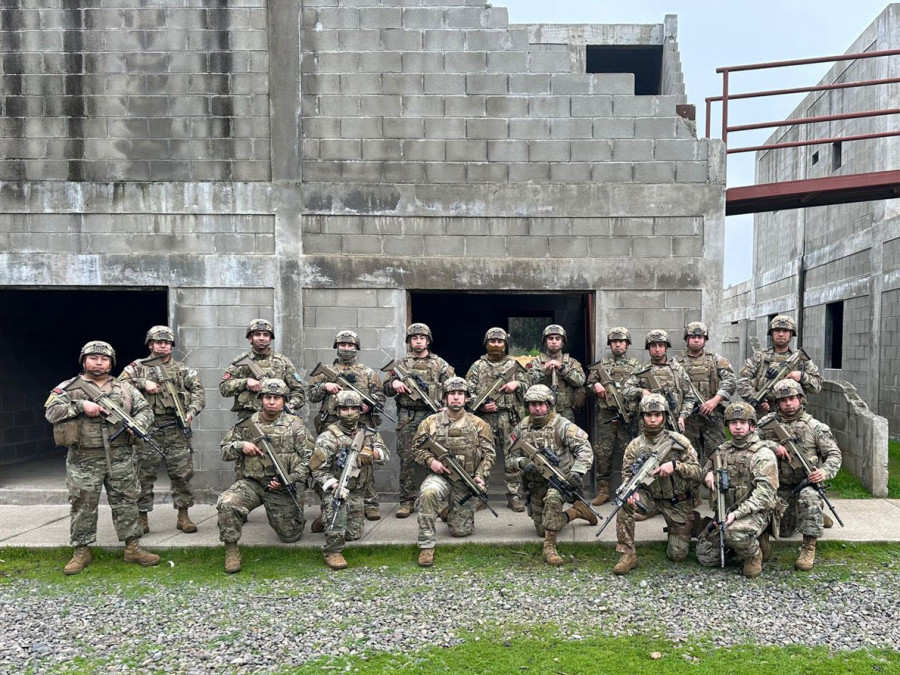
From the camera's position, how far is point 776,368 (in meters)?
6.97

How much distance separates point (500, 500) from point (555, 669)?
3.75 metres

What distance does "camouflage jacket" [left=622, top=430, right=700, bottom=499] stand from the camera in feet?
17.5

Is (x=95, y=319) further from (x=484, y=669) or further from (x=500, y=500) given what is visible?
(x=484, y=669)

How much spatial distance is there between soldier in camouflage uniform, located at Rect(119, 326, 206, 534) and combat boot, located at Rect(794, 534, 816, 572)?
575 cm

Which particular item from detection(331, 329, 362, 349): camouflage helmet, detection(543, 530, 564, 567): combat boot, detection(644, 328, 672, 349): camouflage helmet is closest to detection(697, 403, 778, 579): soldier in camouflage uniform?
detection(543, 530, 564, 567): combat boot

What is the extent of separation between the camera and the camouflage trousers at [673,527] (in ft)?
17.3

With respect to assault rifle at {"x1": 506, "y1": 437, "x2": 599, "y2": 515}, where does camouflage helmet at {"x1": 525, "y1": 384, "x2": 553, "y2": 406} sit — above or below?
above

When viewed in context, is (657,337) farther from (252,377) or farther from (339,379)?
(252,377)

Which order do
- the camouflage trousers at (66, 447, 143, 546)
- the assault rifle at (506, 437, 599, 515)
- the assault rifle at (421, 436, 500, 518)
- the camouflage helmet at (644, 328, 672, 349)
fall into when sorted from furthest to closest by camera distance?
1. the camouflage helmet at (644, 328, 672, 349)
2. the assault rifle at (421, 436, 500, 518)
3. the assault rifle at (506, 437, 599, 515)
4. the camouflage trousers at (66, 447, 143, 546)

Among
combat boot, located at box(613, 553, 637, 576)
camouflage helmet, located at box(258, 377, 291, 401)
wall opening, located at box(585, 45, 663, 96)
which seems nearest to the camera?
combat boot, located at box(613, 553, 637, 576)

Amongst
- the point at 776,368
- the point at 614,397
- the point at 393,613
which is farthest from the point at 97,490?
the point at 776,368

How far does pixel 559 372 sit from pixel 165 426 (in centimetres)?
434

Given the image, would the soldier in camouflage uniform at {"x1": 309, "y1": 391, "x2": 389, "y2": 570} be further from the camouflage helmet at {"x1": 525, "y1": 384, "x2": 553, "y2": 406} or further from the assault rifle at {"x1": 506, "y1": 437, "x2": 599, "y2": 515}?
the camouflage helmet at {"x1": 525, "y1": 384, "x2": 553, "y2": 406}

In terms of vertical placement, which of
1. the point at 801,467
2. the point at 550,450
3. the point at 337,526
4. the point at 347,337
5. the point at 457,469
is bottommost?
the point at 337,526
